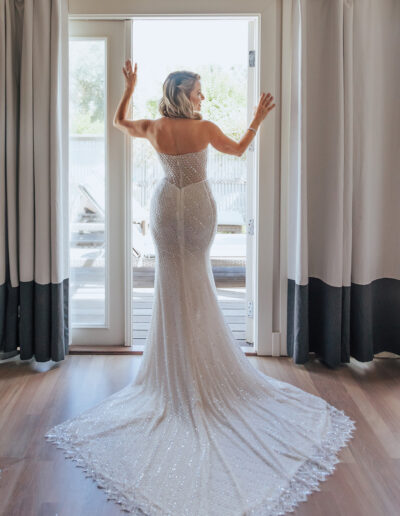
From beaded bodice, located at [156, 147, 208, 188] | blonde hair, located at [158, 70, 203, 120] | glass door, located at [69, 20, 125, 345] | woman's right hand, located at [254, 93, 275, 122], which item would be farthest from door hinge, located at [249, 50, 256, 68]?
beaded bodice, located at [156, 147, 208, 188]

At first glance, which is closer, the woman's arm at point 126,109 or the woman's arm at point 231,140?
the woman's arm at point 231,140

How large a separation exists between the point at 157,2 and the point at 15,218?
1565mm

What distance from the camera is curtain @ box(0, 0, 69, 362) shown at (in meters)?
3.07

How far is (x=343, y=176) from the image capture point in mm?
3094

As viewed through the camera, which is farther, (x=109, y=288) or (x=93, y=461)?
(x=109, y=288)

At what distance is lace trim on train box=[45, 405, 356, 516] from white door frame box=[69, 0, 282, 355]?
1.01 metres

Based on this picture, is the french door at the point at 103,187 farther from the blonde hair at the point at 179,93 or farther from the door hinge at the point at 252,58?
the blonde hair at the point at 179,93

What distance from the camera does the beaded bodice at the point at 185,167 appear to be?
2598mm

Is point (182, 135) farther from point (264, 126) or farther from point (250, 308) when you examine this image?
point (250, 308)

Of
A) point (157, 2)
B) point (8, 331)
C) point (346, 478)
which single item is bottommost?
point (346, 478)

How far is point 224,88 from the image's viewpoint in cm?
367

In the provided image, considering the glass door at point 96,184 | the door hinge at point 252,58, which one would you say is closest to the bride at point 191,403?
the glass door at point 96,184

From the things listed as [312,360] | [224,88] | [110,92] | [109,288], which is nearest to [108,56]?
[110,92]

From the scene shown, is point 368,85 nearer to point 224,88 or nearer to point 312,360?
point 224,88
